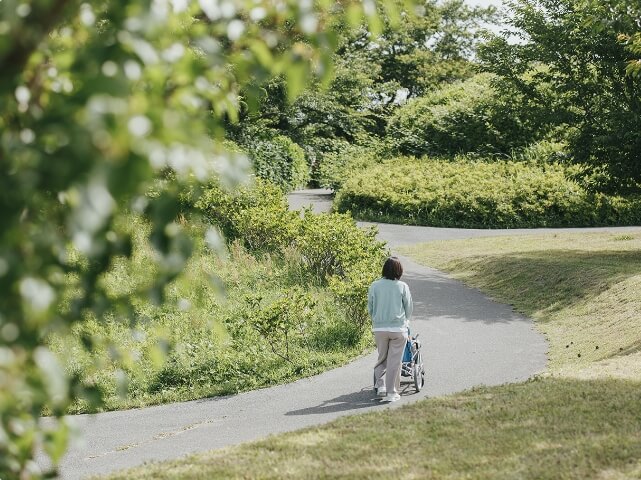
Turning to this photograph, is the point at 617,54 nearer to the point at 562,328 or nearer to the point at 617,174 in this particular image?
the point at 617,174

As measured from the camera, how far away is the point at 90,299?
8.02 ft

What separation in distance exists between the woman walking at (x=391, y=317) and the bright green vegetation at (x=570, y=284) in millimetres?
1832

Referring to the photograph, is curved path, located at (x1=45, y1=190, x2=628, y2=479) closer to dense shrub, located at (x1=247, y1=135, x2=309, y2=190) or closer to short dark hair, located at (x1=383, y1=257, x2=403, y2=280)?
short dark hair, located at (x1=383, y1=257, x2=403, y2=280)

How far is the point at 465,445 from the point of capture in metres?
6.34

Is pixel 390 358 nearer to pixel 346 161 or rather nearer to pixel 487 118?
pixel 487 118

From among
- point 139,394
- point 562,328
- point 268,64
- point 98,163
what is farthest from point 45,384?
point 562,328

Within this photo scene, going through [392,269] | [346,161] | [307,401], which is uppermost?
[346,161]

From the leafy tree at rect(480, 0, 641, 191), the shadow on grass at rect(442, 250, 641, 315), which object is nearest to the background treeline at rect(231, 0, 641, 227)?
the leafy tree at rect(480, 0, 641, 191)

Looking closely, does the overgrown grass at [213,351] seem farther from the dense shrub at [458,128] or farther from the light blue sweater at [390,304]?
the dense shrub at [458,128]

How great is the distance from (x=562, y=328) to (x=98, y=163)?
12.0 metres

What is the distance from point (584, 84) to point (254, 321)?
1003 cm

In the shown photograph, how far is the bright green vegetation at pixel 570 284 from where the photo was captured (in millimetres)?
10891

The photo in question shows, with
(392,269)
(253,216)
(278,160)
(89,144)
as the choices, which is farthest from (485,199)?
(89,144)

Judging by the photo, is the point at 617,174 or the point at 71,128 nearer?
the point at 71,128
